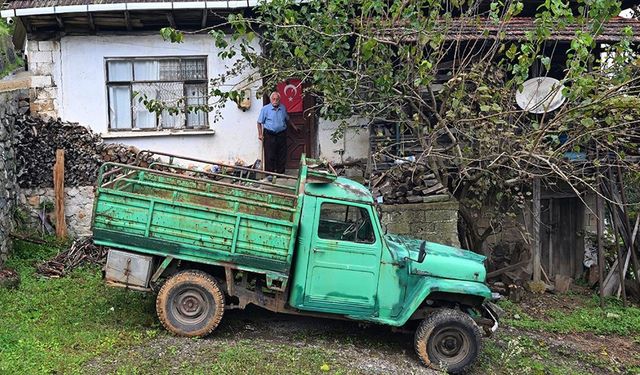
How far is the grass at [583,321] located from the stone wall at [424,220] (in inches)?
68.6

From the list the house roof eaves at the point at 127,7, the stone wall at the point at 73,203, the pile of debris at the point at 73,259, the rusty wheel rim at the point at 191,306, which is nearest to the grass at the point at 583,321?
the rusty wheel rim at the point at 191,306

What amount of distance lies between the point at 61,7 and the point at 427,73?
6.62 m

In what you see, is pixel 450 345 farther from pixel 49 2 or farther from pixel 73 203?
pixel 49 2

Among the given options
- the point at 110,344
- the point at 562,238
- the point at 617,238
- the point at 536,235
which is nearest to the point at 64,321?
the point at 110,344

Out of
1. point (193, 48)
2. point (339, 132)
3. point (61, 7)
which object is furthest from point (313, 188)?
point (61, 7)

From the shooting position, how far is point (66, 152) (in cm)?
1109

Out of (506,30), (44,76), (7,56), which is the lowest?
(44,76)

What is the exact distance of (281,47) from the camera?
996cm

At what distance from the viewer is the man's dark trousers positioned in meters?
11.4

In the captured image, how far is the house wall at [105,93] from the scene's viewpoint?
36.6 feet

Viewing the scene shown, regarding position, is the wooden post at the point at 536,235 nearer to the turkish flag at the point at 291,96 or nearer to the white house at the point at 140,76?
the white house at the point at 140,76

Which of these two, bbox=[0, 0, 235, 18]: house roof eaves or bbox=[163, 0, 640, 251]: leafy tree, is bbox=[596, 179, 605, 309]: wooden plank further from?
bbox=[0, 0, 235, 18]: house roof eaves

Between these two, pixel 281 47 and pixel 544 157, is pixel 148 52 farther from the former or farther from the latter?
pixel 544 157

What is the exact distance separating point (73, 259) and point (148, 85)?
12.5 ft
